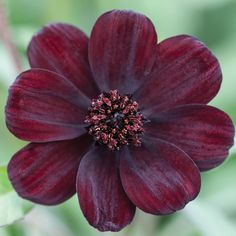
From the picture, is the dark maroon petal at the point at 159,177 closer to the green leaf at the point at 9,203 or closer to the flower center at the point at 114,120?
the flower center at the point at 114,120

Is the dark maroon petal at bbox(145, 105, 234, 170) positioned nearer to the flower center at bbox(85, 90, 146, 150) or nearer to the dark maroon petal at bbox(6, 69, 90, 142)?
the flower center at bbox(85, 90, 146, 150)

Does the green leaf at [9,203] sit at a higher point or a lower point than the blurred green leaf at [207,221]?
higher

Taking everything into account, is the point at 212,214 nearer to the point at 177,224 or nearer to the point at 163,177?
the point at 177,224

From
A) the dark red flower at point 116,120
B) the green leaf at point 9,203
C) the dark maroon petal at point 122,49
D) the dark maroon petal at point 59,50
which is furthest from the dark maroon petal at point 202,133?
the green leaf at point 9,203

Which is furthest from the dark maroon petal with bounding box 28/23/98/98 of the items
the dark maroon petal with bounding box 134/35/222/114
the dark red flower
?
the dark maroon petal with bounding box 134/35/222/114

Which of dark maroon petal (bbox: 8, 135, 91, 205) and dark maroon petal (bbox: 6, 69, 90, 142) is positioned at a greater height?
dark maroon petal (bbox: 6, 69, 90, 142)

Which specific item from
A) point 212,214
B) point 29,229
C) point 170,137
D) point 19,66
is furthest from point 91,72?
point 29,229
